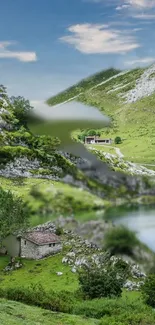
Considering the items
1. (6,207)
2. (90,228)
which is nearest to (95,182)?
(90,228)

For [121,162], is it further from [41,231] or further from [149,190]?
[41,231]

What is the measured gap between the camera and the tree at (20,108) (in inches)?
5773

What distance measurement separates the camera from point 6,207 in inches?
Answer: 2761

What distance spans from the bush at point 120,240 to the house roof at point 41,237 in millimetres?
7693

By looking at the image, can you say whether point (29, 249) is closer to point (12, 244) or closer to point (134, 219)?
point (12, 244)

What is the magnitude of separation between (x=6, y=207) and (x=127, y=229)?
880 inches

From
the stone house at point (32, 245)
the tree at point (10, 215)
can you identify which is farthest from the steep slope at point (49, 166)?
the stone house at point (32, 245)

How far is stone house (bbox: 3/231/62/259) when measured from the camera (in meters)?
68.9

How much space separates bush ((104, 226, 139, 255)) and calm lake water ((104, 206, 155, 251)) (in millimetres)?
1345

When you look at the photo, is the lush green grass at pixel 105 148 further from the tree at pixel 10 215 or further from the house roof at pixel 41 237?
the tree at pixel 10 215

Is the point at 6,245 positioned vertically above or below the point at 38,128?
below

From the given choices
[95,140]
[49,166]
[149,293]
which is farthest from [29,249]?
[95,140]

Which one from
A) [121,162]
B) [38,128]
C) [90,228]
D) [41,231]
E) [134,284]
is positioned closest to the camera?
[134,284]

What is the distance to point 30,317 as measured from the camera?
1002 inches
